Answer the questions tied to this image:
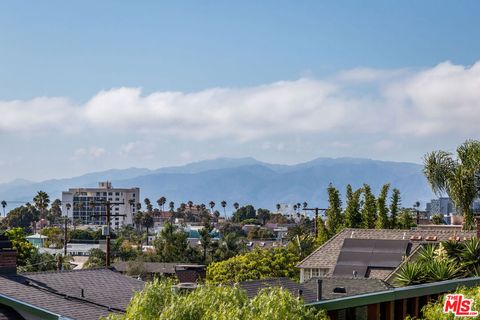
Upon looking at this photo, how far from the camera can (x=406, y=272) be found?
1415 inches

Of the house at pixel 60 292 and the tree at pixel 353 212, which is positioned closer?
the house at pixel 60 292

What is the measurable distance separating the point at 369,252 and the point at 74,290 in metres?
29.5

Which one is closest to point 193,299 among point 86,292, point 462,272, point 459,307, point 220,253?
point 459,307

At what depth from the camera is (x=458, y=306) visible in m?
20.2

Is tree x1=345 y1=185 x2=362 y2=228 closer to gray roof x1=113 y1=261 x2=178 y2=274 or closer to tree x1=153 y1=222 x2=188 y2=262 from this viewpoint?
gray roof x1=113 y1=261 x2=178 y2=274

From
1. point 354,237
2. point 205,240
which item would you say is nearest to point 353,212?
point 354,237

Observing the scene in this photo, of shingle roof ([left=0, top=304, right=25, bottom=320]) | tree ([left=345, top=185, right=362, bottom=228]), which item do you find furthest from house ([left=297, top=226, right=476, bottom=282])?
shingle roof ([left=0, top=304, right=25, bottom=320])

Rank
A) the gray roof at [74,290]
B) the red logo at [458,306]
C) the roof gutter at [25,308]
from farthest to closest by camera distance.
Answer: the gray roof at [74,290], the roof gutter at [25,308], the red logo at [458,306]

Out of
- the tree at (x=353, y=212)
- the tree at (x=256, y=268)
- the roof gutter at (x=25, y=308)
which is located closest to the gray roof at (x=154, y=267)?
the tree at (x=353, y=212)

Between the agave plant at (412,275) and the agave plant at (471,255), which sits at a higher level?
the agave plant at (471,255)

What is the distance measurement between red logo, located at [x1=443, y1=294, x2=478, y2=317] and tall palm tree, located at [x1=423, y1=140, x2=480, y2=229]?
3095cm

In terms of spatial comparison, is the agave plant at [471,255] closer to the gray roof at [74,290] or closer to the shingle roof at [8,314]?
the gray roof at [74,290]

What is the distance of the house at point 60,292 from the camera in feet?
77.6

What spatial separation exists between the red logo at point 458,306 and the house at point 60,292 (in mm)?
9829
